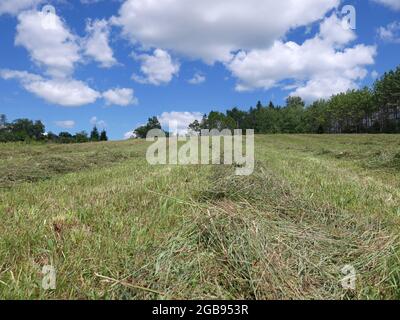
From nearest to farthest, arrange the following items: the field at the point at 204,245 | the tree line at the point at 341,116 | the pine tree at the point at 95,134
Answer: the field at the point at 204,245 < the tree line at the point at 341,116 < the pine tree at the point at 95,134

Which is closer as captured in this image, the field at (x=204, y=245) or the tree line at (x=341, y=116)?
the field at (x=204, y=245)

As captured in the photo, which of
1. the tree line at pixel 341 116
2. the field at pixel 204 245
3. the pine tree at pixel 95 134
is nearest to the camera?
the field at pixel 204 245

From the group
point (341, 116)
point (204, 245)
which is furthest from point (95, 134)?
point (204, 245)

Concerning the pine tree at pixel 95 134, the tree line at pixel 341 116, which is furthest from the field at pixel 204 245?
the pine tree at pixel 95 134

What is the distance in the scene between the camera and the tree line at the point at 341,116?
84.8 meters

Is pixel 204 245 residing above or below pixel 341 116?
below

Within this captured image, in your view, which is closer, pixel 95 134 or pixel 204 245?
pixel 204 245

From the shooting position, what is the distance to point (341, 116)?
103 m

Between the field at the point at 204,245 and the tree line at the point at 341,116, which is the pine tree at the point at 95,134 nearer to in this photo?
the tree line at the point at 341,116

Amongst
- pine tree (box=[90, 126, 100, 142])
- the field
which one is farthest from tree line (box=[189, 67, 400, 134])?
the field

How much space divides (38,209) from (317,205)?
3949 mm

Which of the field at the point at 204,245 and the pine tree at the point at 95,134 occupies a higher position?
the pine tree at the point at 95,134

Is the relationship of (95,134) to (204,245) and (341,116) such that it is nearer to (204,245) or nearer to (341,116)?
(341,116)

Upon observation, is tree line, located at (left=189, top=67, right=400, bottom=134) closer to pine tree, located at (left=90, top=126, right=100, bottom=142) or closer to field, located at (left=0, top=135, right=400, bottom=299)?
pine tree, located at (left=90, top=126, right=100, bottom=142)
